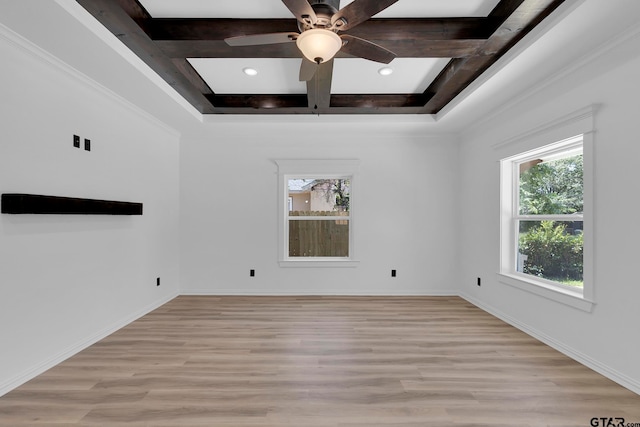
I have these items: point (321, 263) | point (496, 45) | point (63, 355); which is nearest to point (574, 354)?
point (496, 45)

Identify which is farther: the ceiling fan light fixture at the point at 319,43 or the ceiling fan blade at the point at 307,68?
the ceiling fan blade at the point at 307,68

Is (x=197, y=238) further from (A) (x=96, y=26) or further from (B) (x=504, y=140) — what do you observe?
(B) (x=504, y=140)

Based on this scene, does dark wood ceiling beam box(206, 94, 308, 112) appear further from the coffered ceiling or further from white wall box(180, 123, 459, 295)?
white wall box(180, 123, 459, 295)

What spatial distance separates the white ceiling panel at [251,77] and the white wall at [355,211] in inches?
44.2

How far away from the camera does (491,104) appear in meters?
3.41

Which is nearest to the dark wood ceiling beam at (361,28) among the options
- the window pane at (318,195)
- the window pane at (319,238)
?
the window pane at (318,195)

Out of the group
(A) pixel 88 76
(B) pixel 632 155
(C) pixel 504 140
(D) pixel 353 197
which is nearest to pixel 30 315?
(A) pixel 88 76

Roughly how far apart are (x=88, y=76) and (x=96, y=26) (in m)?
0.86

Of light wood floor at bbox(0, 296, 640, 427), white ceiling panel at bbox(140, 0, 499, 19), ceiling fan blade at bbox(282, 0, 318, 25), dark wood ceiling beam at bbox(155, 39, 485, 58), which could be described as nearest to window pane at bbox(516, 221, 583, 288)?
light wood floor at bbox(0, 296, 640, 427)

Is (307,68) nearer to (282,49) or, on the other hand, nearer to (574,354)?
(282,49)

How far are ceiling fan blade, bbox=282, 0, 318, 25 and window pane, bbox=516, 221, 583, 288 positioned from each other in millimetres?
2735

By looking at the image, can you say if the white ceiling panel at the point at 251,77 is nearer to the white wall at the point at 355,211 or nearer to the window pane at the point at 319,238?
the white wall at the point at 355,211

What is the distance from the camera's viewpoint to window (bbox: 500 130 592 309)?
8.84 ft

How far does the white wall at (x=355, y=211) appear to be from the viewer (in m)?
4.66
